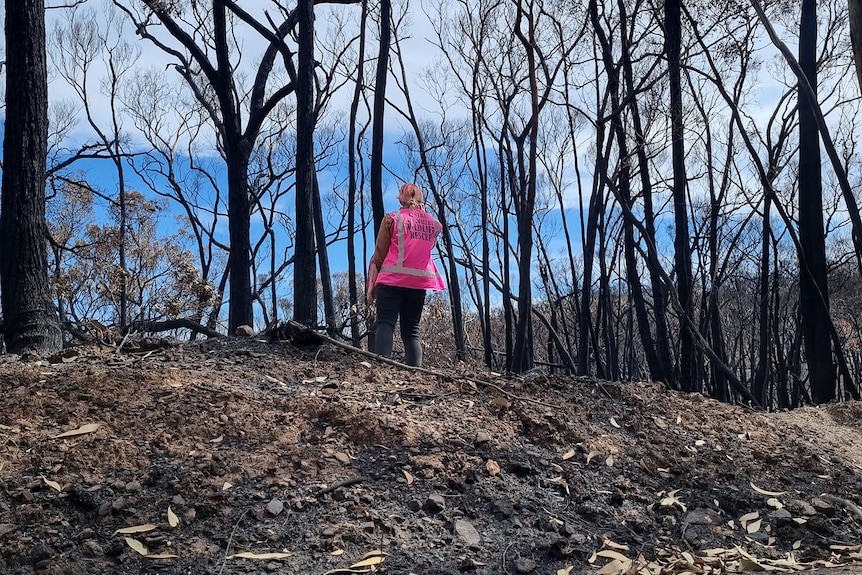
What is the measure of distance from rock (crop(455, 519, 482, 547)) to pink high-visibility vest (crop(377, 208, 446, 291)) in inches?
91.9

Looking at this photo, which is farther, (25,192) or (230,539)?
(25,192)

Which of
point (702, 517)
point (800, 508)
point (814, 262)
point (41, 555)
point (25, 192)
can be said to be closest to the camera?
point (41, 555)

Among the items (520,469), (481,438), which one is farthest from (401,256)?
(520,469)

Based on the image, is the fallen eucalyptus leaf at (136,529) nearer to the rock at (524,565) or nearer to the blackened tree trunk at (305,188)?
the rock at (524,565)

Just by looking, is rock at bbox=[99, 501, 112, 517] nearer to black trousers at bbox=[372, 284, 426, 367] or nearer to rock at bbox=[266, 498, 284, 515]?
rock at bbox=[266, 498, 284, 515]

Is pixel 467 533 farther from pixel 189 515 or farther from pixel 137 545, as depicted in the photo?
pixel 137 545

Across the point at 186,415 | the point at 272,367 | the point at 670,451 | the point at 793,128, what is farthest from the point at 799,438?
the point at 793,128

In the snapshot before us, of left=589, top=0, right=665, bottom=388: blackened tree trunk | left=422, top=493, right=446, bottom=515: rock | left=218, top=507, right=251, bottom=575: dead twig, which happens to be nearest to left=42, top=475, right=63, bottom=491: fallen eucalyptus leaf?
left=218, top=507, right=251, bottom=575: dead twig

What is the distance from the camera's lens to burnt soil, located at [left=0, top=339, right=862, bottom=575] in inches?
93.8

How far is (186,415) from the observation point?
3141 millimetres

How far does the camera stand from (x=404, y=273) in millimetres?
4762

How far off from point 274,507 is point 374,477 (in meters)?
0.49

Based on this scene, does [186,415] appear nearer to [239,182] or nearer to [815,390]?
[815,390]

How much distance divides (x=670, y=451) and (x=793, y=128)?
9.49 m
